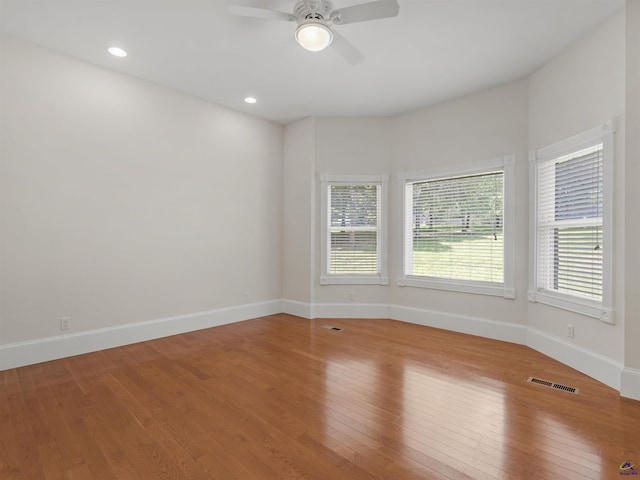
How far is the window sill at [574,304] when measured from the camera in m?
2.87

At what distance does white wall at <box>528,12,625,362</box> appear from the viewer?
2754 mm

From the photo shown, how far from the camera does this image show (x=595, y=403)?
2.51 meters

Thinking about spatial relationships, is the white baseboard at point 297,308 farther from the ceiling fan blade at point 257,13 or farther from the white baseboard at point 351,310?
the ceiling fan blade at point 257,13

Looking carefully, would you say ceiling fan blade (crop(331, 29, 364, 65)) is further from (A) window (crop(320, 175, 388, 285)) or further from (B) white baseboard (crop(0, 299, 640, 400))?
(B) white baseboard (crop(0, 299, 640, 400))

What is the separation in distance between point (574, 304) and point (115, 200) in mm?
4976

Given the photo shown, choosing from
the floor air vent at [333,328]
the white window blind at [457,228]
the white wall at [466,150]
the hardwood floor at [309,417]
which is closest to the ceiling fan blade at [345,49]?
the white wall at [466,150]

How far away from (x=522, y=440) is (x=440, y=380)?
889 millimetres

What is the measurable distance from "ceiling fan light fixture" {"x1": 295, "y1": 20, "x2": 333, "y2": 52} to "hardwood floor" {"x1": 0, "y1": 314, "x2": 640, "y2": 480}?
2.80 metres

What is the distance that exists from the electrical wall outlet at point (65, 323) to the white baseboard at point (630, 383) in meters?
5.13

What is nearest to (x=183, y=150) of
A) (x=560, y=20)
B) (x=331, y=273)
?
(x=331, y=273)

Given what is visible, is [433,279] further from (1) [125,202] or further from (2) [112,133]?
(2) [112,133]

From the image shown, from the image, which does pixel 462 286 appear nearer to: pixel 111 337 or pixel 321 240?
pixel 321 240

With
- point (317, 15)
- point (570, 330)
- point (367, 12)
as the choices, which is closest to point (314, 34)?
point (317, 15)

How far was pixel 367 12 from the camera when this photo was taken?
7.82 feet
